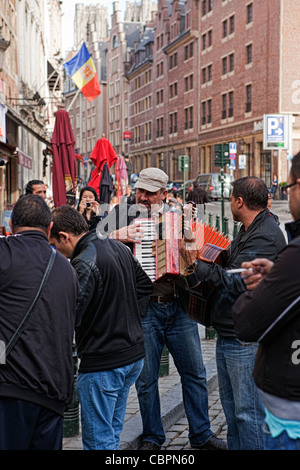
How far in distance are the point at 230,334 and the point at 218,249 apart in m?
0.58

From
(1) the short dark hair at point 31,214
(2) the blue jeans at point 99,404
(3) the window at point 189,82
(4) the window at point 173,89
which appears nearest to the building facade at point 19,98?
(2) the blue jeans at point 99,404

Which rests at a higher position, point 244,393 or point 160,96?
point 160,96

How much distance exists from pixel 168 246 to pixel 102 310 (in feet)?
2.83

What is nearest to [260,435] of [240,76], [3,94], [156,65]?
[3,94]

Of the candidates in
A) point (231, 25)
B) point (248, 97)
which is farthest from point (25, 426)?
point (231, 25)

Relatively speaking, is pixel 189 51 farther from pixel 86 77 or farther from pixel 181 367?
pixel 181 367

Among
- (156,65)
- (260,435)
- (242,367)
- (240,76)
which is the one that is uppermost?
(156,65)

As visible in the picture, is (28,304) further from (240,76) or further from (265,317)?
(240,76)

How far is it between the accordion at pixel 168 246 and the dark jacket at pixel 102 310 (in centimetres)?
63

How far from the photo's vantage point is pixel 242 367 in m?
4.35

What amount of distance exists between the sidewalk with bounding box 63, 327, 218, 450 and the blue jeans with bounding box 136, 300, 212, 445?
0.18m

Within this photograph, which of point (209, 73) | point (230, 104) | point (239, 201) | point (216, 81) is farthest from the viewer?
point (209, 73)

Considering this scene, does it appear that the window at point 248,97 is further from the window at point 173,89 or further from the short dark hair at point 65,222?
the short dark hair at point 65,222

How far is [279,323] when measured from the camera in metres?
2.70
